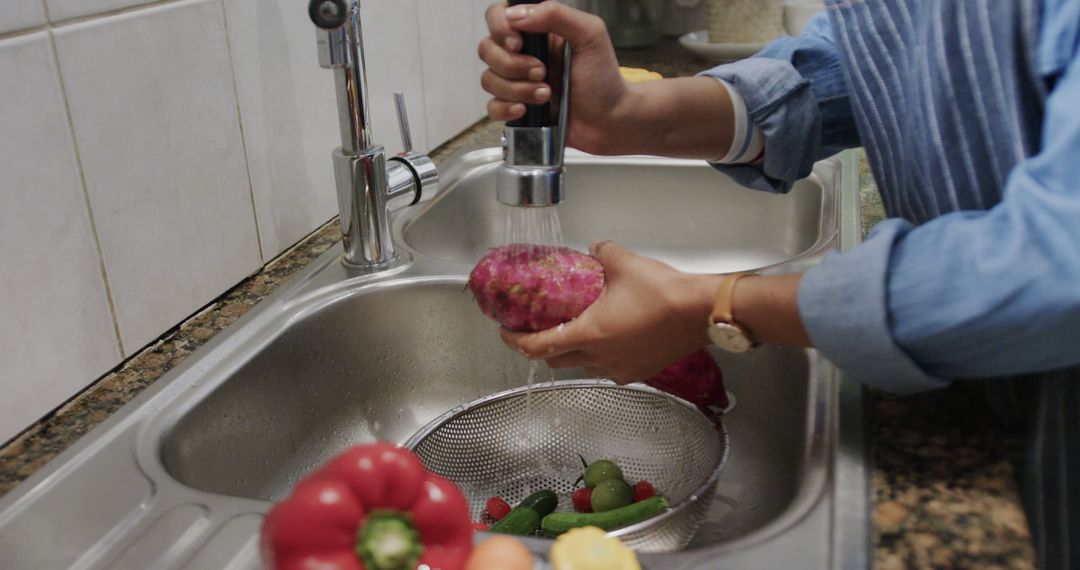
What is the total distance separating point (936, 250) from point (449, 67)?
3.85 ft

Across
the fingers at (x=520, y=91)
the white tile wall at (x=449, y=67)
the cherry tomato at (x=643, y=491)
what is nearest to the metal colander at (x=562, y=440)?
the cherry tomato at (x=643, y=491)

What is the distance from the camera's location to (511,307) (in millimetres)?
868

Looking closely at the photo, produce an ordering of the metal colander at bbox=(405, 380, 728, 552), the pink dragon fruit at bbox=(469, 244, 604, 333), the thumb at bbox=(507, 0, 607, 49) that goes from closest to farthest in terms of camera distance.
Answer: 1. the thumb at bbox=(507, 0, 607, 49)
2. the pink dragon fruit at bbox=(469, 244, 604, 333)
3. the metal colander at bbox=(405, 380, 728, 552)

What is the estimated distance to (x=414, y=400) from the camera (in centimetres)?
116

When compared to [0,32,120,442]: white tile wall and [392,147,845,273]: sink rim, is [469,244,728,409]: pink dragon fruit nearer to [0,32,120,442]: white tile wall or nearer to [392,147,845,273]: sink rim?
[392,147,845,273]: sink rim

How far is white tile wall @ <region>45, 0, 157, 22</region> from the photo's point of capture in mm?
799

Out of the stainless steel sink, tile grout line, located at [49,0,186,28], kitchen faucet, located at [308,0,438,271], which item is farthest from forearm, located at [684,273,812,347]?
tile grout line, located at [49,0,186,28]

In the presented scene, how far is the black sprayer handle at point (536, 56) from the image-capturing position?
2.46 feet

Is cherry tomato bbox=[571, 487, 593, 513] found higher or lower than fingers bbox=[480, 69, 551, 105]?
lower

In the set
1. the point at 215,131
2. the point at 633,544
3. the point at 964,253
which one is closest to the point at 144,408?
the point at 215,131

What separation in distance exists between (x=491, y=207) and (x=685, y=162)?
0.34 m

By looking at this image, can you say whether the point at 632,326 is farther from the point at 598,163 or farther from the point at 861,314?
the point at 598,163

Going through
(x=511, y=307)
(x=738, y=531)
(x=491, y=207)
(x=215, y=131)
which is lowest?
(x=738, y=531)

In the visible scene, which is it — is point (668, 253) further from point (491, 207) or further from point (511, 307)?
point (511, 307)
